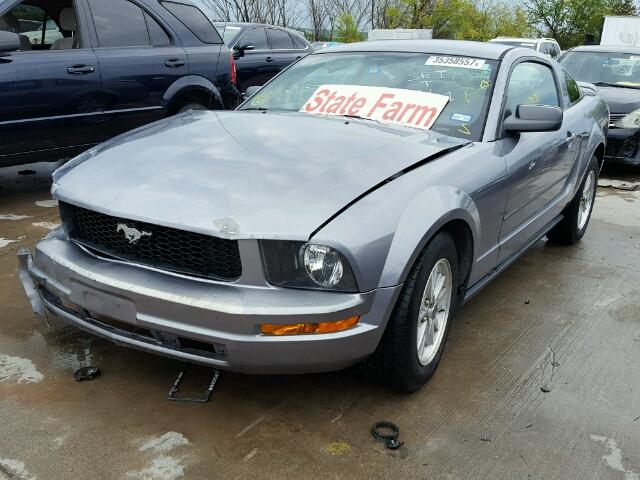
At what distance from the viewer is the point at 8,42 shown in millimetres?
4652

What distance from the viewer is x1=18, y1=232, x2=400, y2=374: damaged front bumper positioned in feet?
7.06

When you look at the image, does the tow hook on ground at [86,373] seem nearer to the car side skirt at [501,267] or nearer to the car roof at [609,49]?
the car side skirt at [501,267]

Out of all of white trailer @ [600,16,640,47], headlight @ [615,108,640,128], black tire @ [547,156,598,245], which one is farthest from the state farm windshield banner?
white trailer @ [600,16,640,47]

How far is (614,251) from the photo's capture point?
191 inches

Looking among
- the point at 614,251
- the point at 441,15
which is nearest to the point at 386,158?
the point at 614,251

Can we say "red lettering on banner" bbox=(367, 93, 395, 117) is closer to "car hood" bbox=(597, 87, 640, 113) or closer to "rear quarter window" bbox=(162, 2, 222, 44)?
"rear quarter window" bbox=(162, 2, 222, 44)

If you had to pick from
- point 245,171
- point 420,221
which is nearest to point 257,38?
point 245,171

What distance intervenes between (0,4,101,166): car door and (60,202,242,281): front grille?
2784 mm

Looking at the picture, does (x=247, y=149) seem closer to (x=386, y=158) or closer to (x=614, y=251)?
(x=386, y=158)

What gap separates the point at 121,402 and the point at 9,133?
10.3 ft

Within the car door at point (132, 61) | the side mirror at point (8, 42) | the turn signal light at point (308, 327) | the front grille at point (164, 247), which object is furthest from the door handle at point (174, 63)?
the turn signal light at point (308, 327)

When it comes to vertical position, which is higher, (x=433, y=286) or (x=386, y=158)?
(x=386, y=158)

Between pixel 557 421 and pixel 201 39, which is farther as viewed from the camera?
pixel 201 39

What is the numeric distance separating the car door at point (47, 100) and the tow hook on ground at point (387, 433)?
386 centimetres
